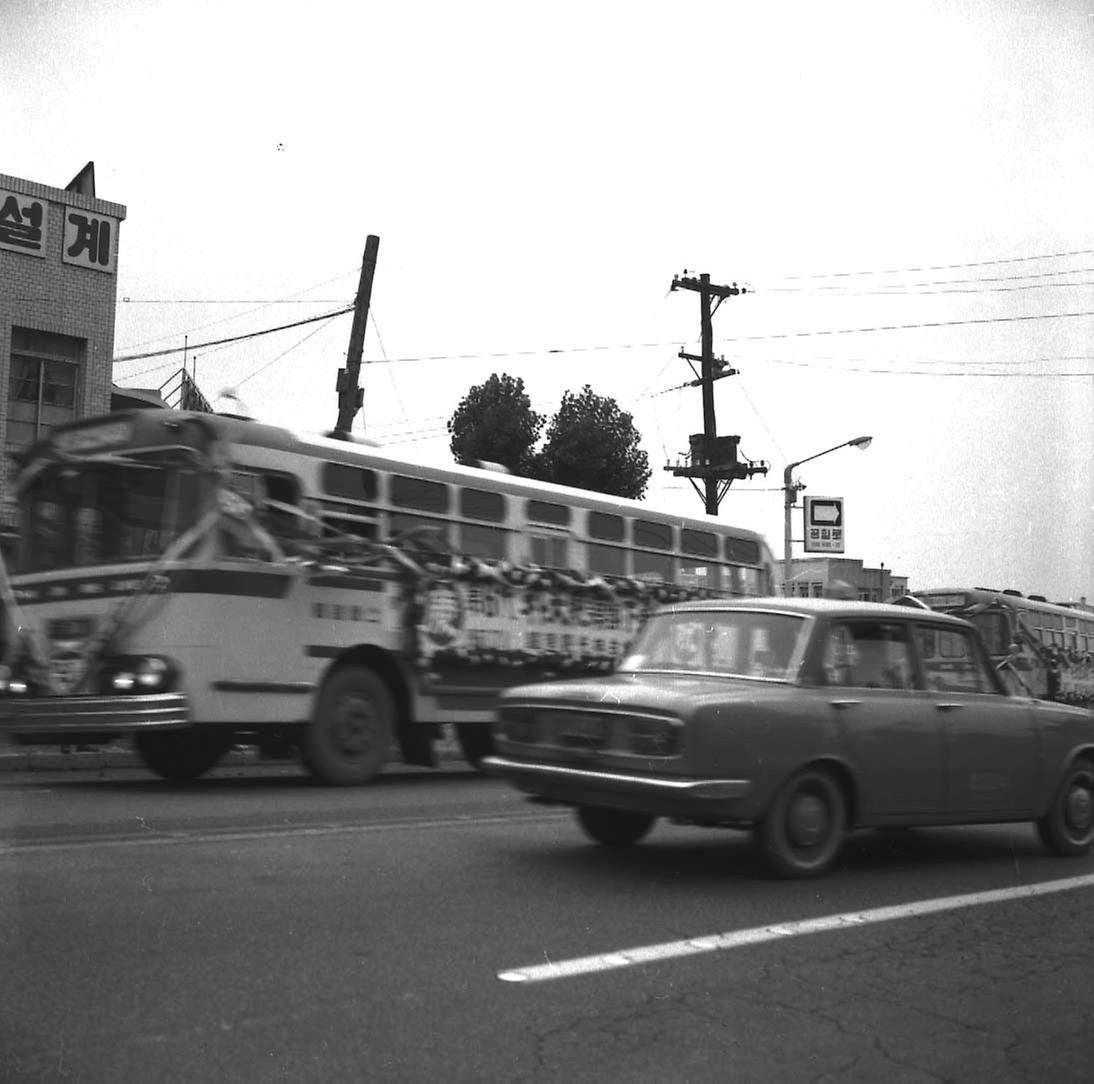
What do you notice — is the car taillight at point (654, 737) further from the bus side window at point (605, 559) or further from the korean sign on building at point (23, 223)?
the korean sign on building at point (23, 223)

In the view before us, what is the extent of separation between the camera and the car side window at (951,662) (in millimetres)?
8188

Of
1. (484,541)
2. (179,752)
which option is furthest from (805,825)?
(484,541)

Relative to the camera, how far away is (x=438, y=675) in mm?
13000

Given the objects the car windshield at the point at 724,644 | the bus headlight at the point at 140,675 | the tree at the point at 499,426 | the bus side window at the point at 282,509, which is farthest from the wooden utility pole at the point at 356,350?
the tree at the point at 499,426

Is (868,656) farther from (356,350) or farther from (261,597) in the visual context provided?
(356,350)

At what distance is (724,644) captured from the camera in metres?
7.85

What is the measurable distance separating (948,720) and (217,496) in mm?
5854

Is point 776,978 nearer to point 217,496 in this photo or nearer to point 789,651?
point 789,651

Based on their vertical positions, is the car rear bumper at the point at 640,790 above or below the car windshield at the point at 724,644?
below

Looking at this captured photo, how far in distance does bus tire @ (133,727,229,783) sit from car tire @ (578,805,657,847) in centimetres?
483

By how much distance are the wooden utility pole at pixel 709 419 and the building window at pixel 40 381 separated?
15.7 meters

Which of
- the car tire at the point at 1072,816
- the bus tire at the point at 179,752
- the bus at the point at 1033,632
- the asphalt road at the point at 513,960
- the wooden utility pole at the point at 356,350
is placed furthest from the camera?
the bus at the point at 1033,632

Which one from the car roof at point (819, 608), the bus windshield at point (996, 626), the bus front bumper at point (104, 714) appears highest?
the bus windshield at point (996, 626)

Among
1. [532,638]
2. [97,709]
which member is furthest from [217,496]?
[532,638]
